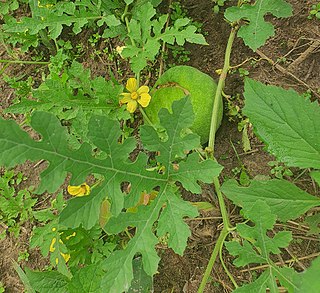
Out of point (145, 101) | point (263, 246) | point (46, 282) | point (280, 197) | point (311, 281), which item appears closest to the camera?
point (311, 281)

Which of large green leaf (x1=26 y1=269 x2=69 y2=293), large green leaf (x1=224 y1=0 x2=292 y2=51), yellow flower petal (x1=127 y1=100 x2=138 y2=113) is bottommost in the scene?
large green leaf (x1=26 y1=269 x2=69 y2=293)

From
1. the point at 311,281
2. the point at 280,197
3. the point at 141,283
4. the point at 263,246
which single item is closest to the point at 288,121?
the point at 280,197

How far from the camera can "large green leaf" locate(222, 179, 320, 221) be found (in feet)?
6.32

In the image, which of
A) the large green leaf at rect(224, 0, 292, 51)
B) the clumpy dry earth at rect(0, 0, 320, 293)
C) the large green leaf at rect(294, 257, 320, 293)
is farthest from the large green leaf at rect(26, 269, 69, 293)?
the large green leaf at rect(224, 0, 292, 51)

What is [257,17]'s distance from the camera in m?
2.19

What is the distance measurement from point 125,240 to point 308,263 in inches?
36.3

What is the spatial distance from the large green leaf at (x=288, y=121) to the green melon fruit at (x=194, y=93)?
0.52m

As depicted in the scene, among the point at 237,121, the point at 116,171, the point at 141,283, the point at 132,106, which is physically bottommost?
the point at 141,283

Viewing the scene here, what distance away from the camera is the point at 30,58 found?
10.5ft

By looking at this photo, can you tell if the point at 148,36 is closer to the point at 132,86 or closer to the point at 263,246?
the point at 132,86

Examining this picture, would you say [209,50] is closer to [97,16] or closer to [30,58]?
[97,16]

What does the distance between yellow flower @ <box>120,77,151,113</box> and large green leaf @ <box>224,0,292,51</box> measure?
0.56 m

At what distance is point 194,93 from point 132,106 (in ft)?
1.02

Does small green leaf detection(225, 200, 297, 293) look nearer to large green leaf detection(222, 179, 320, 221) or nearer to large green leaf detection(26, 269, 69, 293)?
large green leaf detection(222, 179, 320, 221)
